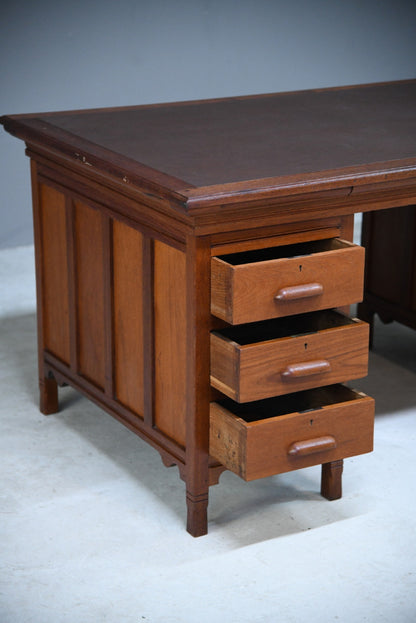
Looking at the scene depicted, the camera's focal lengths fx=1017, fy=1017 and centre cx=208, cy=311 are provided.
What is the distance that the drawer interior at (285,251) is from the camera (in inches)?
87.9

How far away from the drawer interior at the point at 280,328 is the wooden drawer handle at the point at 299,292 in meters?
0.18

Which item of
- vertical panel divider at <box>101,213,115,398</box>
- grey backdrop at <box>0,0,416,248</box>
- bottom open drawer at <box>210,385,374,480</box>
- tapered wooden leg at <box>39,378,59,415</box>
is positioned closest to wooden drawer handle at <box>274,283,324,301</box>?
bottom open drawer at <box>210,385,374,480</box>

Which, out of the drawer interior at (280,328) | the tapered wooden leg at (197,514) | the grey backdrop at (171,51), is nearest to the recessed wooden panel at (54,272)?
the drawer interior at (280,328)

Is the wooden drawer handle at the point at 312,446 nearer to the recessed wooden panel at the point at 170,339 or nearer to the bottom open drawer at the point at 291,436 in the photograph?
the bottom open drawer at the point at 291,436

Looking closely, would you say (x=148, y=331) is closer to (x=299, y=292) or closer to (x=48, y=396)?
(x=299, y=292)

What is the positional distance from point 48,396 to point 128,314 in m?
0.57

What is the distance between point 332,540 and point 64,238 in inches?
41.4

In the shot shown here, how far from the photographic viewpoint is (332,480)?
2396 millimetres

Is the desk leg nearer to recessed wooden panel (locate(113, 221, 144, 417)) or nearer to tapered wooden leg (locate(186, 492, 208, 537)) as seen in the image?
tapered wooden leg (locate(186, 492, 208, 537))

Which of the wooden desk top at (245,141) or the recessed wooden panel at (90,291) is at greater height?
the wooden desk top at (245,141)

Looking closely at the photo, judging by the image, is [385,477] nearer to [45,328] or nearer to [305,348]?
[305,348]

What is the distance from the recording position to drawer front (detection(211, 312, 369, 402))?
2053 millimetres

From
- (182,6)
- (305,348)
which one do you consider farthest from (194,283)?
(182,6)

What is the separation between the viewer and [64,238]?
2.68 meters
